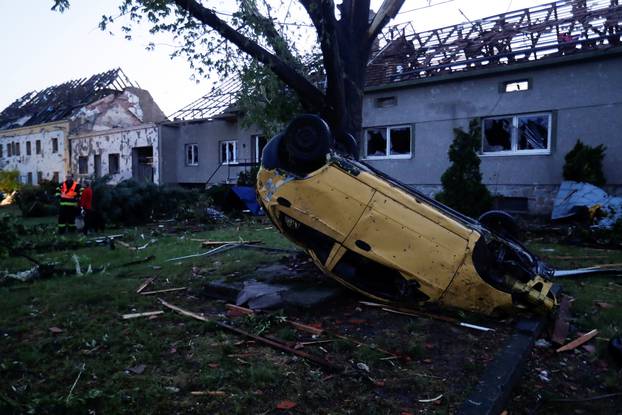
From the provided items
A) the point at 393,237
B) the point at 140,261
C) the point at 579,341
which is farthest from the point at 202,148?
the point at 579,341

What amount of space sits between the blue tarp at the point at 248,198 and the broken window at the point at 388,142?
169 inches

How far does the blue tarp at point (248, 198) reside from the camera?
1606 centimetres

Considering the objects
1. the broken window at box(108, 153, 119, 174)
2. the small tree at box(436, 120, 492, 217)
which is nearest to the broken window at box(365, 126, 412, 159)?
the small tree at box(436, 120, 492, 217)

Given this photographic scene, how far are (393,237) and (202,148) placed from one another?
777 inches

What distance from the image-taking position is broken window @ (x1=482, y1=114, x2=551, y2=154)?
12.5m

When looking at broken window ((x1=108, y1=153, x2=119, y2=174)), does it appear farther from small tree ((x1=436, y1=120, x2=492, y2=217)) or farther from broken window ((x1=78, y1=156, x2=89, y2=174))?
small tree ((x1=436, y1=120, x2=492, y2=217))

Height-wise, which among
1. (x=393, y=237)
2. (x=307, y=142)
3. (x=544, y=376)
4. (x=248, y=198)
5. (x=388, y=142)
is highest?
(x=388, y=142)

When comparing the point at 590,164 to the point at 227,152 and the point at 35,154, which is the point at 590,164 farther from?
the point at 35,154

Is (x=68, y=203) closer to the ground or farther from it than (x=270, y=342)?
farther from it

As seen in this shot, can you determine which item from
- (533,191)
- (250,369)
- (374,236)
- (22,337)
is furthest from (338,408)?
(533,191)

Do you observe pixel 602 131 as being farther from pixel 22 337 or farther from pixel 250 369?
pixel 22 337

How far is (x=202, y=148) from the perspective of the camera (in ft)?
75.2

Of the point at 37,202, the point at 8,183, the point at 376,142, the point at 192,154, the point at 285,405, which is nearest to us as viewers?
the point at 285,405

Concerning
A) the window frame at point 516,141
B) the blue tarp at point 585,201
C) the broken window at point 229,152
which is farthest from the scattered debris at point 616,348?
the broken window at point 229,152
